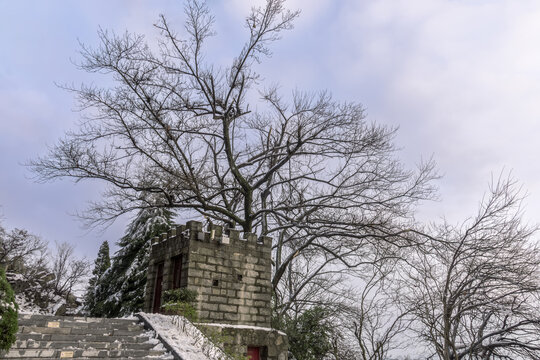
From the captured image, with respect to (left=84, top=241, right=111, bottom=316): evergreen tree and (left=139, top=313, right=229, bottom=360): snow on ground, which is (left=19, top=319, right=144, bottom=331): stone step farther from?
(left=84, top=241, right=111, bottom=316): evergreen tree

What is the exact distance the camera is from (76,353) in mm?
8773

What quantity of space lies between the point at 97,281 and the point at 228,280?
17.1 meters

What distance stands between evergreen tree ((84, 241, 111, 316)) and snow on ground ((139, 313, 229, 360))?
14.5 metres

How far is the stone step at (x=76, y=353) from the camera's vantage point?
836cm

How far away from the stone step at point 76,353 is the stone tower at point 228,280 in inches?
130

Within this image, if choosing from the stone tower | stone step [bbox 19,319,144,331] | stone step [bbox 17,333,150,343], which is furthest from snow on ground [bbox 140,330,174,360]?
the stone tower

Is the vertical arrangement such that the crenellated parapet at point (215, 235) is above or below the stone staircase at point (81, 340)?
above

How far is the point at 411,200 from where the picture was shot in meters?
16.5

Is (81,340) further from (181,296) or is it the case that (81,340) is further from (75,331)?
(181,296)

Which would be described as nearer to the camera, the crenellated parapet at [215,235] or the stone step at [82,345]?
the stone step at [82,345]

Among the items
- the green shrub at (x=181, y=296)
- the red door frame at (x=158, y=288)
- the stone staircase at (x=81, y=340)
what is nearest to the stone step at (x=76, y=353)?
the stone staircase at (x=81, y=340)

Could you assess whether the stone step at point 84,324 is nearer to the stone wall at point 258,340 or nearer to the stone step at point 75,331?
the stone step at point 75,331

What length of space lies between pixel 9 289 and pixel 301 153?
38.0 feet

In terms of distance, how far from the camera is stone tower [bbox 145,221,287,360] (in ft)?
43.5
